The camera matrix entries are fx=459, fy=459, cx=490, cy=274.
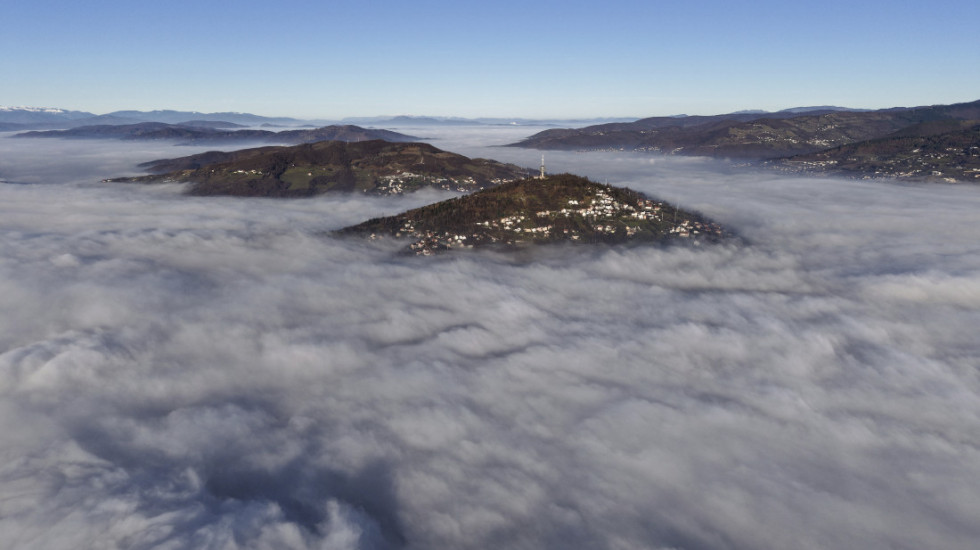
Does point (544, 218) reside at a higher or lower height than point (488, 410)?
higher

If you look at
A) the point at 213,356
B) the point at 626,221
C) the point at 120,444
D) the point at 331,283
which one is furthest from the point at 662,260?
the point at 120,444

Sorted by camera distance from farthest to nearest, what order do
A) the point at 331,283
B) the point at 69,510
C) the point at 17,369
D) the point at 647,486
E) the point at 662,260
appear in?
the point at 662,260, the point at 331,283, the point at 17,369, the point at 647,486, the point at 69,510

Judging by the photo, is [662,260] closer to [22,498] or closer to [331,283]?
[331,283]

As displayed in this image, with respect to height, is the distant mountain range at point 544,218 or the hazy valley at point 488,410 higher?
the distant mountain range at point 544,218

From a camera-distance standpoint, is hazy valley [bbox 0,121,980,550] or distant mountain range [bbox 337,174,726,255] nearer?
hazy valley [bbox 0,121,980,550]

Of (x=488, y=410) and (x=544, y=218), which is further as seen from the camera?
(x=544, y=218)

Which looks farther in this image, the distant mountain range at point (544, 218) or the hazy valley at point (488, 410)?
the distant mountain range at point (544, 218)

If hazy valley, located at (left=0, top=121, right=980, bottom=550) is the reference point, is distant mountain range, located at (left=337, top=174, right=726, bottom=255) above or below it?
above

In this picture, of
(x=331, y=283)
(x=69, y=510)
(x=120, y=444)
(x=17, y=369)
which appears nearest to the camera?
(x=69, y=510)
